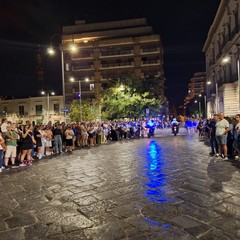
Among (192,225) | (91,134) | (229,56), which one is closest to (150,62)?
(229,56)

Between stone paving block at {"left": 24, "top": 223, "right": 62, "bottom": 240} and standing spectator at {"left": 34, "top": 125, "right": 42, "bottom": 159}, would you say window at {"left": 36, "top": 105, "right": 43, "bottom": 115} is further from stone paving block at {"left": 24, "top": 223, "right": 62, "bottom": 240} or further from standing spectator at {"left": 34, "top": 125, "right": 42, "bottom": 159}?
stone paving block at {"left": 24, "top": 223, "right": 62, "bottom": 240}

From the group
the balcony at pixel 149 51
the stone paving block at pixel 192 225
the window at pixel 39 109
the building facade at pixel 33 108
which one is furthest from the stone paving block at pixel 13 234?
the balcony at pixel 149 51

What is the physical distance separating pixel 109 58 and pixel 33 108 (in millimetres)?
19833

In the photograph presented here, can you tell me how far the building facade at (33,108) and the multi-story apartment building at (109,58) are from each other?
530cm

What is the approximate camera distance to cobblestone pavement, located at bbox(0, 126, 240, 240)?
4.26m

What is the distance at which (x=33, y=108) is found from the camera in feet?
189

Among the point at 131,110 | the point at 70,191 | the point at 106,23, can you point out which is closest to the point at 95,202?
the point at 70,191

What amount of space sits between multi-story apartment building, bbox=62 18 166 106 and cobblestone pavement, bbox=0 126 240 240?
54.1 m

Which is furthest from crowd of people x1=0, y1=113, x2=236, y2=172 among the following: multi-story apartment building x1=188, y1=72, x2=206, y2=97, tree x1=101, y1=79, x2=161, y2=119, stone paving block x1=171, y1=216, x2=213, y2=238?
multi-story apartment building x1=188, y1=72, x2=206, y2=97

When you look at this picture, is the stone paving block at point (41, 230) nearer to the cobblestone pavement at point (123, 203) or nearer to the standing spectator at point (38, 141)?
the cobblestone pavement at point (123, 203)

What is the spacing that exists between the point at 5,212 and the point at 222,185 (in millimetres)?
4700

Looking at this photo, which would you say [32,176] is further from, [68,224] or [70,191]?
[68,224]

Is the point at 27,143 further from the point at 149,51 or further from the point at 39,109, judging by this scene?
the point at 149,51

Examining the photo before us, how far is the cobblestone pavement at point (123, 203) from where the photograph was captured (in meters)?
4.26
